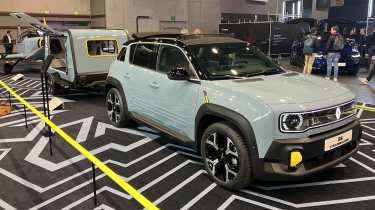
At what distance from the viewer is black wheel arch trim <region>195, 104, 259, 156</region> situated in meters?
2.91

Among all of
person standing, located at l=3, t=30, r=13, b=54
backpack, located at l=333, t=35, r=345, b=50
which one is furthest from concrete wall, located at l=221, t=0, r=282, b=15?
backpack, located at l=333, t=35, r=345, b=50

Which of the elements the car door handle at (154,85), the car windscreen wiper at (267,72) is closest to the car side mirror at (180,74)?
the car door handle at (154,85)

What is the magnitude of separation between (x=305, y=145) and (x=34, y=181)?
9.21ft

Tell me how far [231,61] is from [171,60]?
746 millimetres

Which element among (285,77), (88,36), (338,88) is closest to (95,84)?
(88,36)

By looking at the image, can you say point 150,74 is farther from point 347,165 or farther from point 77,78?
point 77,78

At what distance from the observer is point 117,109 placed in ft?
17.7

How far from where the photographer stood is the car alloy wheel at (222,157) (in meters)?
3.18

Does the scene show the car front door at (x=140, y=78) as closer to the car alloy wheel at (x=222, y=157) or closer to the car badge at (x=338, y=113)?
the car alloy wheel at (x=222, y=157)

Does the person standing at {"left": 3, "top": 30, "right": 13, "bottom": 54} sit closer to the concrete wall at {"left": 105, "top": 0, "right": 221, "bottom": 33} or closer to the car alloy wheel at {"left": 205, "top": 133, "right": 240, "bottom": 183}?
the concrete wall at {"left": 105, "top": 0, "right": 221, "bottom": 33}

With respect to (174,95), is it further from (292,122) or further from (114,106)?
(114,106)

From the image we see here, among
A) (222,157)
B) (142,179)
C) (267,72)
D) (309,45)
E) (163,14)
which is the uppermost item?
(163,14)

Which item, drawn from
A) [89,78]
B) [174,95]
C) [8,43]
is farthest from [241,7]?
[174,95]

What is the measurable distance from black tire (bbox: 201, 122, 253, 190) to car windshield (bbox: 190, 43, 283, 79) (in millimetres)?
646
